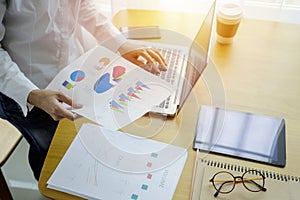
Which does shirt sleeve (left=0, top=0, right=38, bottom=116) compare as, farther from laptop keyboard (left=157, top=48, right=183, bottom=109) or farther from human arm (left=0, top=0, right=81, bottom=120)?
laptop keyboard (left=157, top=48, right=183, bottom=109)

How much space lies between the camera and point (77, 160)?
0.92 meters

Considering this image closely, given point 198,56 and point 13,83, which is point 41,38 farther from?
point 198,56

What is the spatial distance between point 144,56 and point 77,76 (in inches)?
7.9

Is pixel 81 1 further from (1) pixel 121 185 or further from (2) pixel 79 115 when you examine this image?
(1) pixel 121 185

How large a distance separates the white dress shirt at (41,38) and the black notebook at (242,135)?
1.28 feet

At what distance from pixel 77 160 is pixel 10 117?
0.37 meters

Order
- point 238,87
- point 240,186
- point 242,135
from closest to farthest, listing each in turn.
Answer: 1. point 240,186
2. point 242,135
3. point 238,87

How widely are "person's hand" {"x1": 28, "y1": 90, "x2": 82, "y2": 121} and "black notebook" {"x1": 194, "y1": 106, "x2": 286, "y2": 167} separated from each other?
327 millimetres

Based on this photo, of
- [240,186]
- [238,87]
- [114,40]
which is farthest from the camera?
[114,40]

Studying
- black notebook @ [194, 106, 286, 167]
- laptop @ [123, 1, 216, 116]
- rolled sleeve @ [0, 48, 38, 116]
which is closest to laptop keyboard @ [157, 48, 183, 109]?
laptop @ [123, 1, 216, 116]

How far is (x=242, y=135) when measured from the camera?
3.22 feet

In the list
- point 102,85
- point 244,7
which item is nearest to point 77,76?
point 102,85

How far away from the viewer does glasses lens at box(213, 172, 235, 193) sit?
2.80 ft

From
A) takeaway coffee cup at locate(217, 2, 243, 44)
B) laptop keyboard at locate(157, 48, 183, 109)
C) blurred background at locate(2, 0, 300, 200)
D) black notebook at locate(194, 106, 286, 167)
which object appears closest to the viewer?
black notebook at locate(194, 106, 286, 167)
